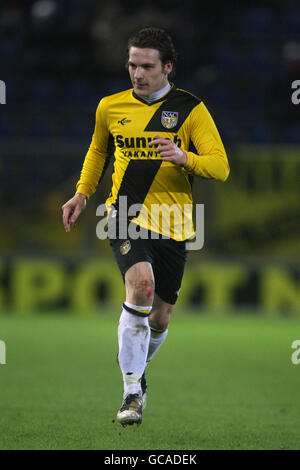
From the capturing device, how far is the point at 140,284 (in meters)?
5.25

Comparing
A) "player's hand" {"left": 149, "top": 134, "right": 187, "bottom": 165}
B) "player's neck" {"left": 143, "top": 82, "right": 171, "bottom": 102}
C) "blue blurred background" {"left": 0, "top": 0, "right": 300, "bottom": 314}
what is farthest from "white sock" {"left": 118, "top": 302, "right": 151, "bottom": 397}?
"blue blurred background" {"left": 0, "top": 0, "right": 300, "bottom": 314}

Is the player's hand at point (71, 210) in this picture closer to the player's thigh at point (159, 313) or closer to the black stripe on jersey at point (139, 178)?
the black stripe on jersey at point (139, 178)

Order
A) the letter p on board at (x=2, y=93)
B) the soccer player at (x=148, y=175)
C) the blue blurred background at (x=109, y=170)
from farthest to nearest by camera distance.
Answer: the letter p on board at (x=2, y=93) < the blue blurred background at (x=109, y=170) < the soccer player at (x=148, y=175)

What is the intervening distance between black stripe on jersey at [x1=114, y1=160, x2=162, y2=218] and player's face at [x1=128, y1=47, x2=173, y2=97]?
42cm

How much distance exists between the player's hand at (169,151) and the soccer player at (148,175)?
0.40ft

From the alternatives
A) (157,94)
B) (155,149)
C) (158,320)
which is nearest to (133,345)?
(158,320)

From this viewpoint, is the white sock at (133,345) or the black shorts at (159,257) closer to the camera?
the white sock at (133,345)


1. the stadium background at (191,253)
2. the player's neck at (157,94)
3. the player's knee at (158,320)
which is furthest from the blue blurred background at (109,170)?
the player's neck at (157,94)

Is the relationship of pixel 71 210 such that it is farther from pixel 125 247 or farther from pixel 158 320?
pixel 158 320

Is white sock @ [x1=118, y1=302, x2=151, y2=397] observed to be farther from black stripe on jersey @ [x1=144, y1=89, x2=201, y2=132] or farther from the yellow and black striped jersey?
black stripe on jersey @ [x1=144, y1=89, x2=201, y2=132]

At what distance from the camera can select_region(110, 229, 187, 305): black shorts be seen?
542 cm

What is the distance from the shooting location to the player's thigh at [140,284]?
17.2 feet

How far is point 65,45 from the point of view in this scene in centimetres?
1599
